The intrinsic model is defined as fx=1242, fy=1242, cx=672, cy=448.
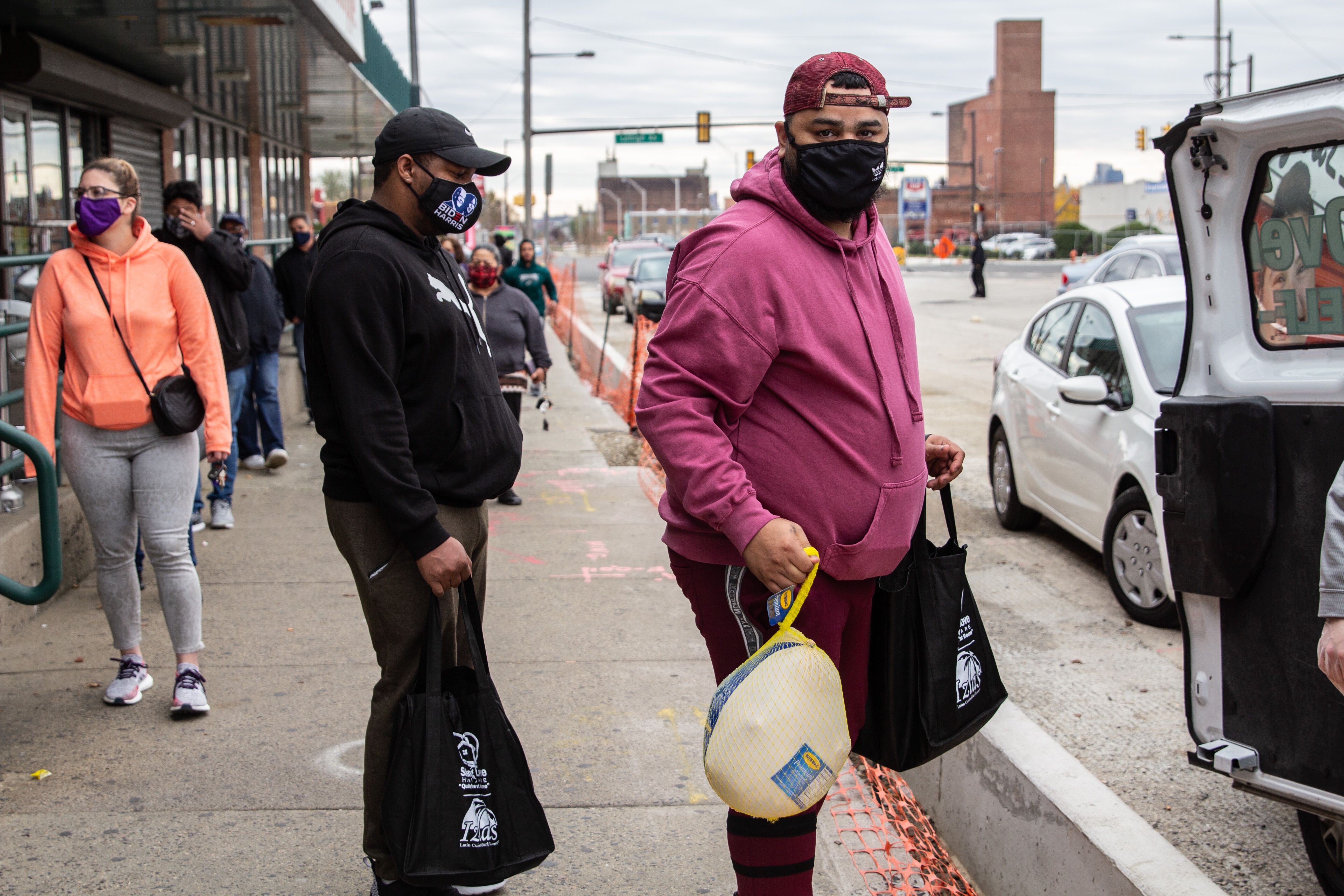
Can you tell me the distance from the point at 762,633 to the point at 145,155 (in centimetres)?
1190

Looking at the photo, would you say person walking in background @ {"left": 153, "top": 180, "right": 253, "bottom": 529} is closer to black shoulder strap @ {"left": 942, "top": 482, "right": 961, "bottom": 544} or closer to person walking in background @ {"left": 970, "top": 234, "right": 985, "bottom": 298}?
black shoulder strap @ {"left": 942, "top": 482, "right": 961, "bottom": 544}

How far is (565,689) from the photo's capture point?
495 cm

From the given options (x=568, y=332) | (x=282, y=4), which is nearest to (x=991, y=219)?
(x=568, y=332)

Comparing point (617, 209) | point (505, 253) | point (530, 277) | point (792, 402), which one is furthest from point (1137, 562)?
point (617, 209)

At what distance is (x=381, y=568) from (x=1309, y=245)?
233cm

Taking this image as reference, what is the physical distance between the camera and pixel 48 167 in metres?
10.3

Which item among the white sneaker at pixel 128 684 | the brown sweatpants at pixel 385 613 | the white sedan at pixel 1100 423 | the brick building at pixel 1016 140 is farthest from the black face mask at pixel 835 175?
the brick building at pixel 1016 140

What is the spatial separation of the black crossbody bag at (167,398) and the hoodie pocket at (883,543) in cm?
269

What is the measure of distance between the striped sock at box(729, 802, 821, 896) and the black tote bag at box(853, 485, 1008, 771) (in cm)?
30

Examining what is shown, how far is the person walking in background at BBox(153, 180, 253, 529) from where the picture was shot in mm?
6324

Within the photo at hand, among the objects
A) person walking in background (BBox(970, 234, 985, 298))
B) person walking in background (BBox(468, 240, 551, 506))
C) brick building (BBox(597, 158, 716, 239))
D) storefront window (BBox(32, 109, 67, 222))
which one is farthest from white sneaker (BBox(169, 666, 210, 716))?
brick building (BBox(597, 158, 716, 239))

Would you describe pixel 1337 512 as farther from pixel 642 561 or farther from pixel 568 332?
pixel 568 332

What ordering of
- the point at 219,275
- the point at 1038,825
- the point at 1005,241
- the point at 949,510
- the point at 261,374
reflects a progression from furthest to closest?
the point at 1005,241 → the point at 261,374 → the point at 219,275 → the point at 1038,825 → the point at 949,510

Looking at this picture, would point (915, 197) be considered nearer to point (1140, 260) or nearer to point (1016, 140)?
point (1016, 140)
